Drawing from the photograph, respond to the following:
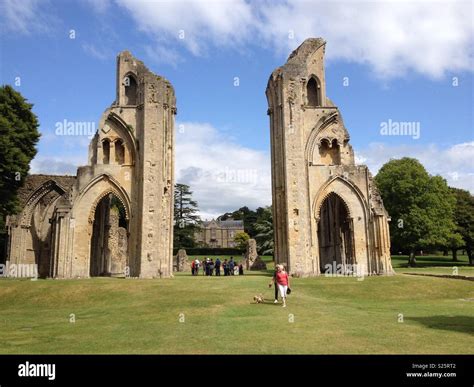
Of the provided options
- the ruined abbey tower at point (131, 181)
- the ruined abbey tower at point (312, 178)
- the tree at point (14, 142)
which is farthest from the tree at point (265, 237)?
the tree at point (14, 142)

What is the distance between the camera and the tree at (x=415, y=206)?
4528 cm

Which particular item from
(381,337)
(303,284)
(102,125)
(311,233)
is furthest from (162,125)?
(381,337)

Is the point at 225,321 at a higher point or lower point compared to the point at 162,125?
lower

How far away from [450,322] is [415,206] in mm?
36513

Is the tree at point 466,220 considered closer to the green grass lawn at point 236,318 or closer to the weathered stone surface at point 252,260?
the weathered stone surface at point 252,260

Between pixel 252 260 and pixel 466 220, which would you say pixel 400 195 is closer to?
pixel 466 220

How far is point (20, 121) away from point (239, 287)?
2342cm

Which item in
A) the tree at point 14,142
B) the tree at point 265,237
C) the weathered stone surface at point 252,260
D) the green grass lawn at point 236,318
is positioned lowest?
the green grass lawn at point 236,318

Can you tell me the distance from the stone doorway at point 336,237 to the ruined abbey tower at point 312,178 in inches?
7.2

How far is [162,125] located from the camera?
102 ft

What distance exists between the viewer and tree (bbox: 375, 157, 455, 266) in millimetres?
45281

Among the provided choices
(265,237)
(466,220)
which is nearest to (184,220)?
(265,237)
